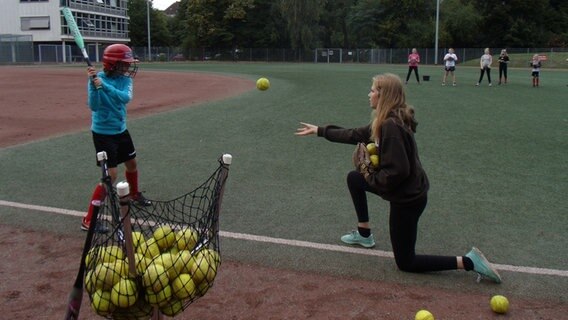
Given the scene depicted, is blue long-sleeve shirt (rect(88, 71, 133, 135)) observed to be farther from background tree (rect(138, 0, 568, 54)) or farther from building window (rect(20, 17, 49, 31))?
building window (rect(20, 17, 49, 31))

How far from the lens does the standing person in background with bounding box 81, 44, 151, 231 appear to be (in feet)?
18.8

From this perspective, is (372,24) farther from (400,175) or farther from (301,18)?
(400,175)

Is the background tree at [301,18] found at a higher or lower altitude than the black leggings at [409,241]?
higher

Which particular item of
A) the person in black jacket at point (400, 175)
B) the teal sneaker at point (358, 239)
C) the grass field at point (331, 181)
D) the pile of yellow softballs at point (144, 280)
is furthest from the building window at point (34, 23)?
the pile of yellow softballs at point (144, 280)

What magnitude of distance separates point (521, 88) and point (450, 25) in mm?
48818

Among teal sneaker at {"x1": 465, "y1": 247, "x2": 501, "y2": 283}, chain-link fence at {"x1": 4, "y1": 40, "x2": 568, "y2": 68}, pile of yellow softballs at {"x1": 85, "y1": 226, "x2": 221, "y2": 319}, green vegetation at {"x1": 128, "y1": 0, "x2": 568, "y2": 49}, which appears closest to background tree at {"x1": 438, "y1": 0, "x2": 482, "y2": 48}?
green vegetation at {"x1": 128, "y1": 0, "x2": 568, "y2": 49}

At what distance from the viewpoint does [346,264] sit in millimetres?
5199

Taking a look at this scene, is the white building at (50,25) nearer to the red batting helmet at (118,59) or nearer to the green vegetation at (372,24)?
the green vegetation at (372,24)

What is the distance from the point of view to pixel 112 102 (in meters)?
6.05

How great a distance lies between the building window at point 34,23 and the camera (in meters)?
73.7

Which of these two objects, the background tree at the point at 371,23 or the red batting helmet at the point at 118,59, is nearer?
the red batting helmet at the point at 118,59

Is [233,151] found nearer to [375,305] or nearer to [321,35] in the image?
[375,305]

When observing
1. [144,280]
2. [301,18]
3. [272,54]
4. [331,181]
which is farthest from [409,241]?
[272,54]

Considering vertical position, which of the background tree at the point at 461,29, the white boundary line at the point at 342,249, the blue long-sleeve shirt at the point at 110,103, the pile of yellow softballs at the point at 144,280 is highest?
the background tree at the point at 461,29
